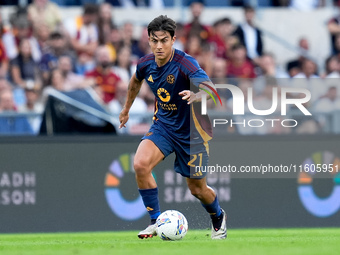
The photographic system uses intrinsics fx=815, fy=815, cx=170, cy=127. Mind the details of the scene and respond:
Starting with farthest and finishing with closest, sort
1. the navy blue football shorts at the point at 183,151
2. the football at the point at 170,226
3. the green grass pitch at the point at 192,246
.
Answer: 1. the navy blue football shorts at the point at 183,151
2. the football at the point at 170,226
3. the green grass pitch at the point at 192,246

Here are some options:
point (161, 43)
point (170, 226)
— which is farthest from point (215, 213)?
point (161, 43)

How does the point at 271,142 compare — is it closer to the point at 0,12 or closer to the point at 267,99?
the point at 267,99

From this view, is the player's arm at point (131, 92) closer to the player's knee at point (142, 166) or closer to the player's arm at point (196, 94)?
the player's knee at point (142, 166)

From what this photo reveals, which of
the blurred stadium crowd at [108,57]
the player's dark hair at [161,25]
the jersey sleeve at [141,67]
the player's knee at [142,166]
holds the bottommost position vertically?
the player's knee at [142,166]

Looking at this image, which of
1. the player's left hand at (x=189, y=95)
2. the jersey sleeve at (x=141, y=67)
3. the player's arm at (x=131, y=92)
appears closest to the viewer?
the player's left hand at (x=189, y=95)

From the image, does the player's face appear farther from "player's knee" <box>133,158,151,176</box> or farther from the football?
the football

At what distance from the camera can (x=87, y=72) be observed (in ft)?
46.4

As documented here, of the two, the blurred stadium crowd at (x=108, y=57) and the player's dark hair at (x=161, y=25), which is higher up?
the player's dark hair at (x=161, y=25)

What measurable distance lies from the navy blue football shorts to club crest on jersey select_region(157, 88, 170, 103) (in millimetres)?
317

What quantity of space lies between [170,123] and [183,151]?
0.33m

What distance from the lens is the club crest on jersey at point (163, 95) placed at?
8516 mm

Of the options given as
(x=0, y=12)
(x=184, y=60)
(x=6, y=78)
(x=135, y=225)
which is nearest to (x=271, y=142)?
(x=135, y=225)

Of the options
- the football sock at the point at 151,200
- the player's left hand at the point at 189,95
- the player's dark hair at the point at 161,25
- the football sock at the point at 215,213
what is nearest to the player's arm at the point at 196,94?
the player's left hand at the point at 189,95

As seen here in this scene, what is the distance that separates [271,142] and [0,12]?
20.9 feet
